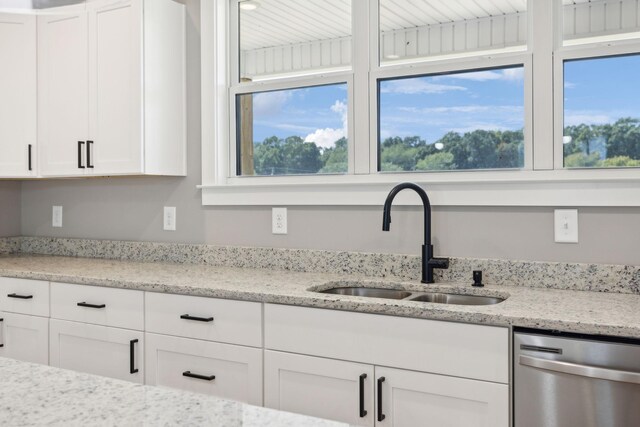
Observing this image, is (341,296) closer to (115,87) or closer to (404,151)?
(404,151)

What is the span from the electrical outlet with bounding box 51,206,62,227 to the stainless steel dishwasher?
110 inches

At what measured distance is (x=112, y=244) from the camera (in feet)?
11.0

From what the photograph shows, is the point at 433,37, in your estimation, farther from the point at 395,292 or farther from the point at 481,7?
the point at 395,292

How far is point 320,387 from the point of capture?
2.03m

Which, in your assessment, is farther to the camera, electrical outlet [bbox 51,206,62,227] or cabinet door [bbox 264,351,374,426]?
electrical outlet [bbox 51,206,62,227]

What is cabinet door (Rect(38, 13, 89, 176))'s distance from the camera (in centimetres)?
306

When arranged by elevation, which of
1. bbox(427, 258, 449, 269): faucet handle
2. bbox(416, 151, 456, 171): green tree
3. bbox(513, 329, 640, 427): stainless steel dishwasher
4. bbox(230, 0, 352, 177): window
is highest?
bbox(230, 0, 352, 177): window

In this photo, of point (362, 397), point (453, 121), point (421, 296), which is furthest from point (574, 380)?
point (453, 121)

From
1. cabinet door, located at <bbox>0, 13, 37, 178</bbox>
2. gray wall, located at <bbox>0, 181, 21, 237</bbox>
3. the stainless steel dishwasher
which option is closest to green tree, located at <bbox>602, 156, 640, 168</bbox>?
the stainless steel dishwasher

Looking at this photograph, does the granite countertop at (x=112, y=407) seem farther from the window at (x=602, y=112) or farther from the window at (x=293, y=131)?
the window at (x=293, y=131)

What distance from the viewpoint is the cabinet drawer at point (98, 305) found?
244 centimetres

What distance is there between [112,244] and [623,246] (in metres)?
2.49

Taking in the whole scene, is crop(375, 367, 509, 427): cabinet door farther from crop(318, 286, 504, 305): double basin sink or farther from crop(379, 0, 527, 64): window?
crop(379, 0, 527, 64): window

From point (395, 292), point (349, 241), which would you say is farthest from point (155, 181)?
point (395, 292)
